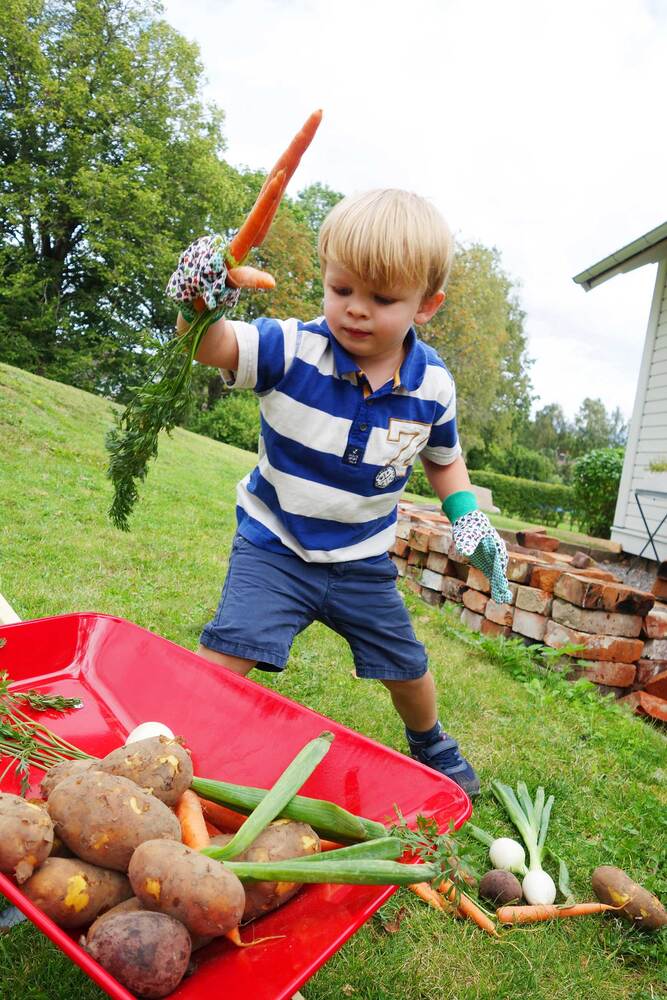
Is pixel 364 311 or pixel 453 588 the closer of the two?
pixel 364 311

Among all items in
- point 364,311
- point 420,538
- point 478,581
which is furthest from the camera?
point 420,538

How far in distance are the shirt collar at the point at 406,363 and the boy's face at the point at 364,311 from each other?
30 mm

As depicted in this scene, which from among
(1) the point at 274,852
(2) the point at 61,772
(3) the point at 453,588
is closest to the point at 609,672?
(3) the point at 453,588

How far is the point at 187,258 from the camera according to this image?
1551 millimetres

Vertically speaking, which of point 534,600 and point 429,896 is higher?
point 534,600

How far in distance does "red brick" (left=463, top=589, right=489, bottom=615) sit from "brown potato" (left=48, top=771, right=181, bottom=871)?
137 inches

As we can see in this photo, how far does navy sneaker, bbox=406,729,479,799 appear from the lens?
2439 mm

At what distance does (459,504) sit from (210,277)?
1221 millimetres

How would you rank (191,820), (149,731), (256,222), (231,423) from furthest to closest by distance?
(231,423) → (256,222) → (149,731) → (191,820)

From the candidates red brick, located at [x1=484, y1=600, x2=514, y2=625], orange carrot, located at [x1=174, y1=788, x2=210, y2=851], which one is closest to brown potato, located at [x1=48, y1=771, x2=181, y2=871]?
orange carrot, located at [x1=174, y1=788, x2=210, y2=851]

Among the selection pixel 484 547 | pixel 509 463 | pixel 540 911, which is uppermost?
pixel 509 463

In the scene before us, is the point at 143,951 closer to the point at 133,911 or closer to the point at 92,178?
the point at 133,911

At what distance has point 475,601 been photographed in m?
4.48

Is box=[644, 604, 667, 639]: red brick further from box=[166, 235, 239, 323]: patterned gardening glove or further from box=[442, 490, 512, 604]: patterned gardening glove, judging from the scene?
box=[166, 235, 239, 323]: patterned gardening glove
